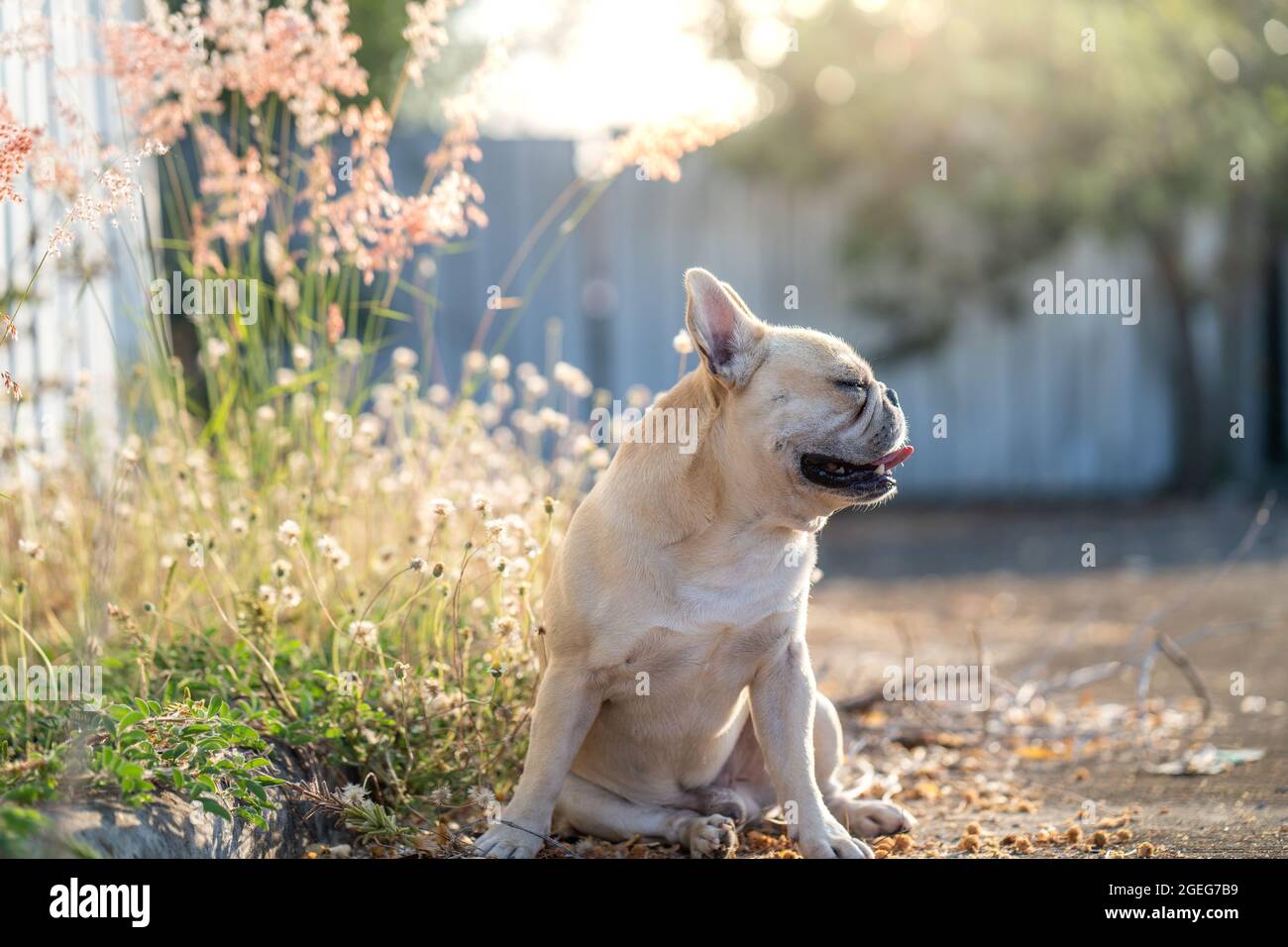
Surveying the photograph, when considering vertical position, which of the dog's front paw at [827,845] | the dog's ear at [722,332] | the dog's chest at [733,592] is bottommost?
the dog's front paw at [827,845]

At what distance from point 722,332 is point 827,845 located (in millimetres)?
1125

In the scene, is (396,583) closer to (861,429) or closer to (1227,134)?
(861,429)

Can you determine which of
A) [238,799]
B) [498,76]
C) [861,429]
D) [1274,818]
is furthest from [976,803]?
[498,76]

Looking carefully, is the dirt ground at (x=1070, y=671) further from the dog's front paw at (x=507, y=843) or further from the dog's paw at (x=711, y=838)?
the dog's front paw at (x=507, y=843)

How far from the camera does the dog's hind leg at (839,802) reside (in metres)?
3.37

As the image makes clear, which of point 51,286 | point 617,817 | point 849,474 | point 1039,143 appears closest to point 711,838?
point 617,817

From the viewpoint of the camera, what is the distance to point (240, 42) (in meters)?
3.79

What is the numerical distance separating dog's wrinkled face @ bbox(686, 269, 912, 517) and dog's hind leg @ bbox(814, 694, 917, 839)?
619 millimetres

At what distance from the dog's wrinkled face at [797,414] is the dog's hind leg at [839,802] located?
2.03 ft

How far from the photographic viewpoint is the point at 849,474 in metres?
2.98

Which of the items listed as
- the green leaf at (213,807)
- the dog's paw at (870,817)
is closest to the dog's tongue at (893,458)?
the dog's paw at (870,817)

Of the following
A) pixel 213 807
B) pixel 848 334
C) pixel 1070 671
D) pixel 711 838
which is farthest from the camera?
pixel 848 334

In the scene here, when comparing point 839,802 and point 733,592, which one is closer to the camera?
point 733,592

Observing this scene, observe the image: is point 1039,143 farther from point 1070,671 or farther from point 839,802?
point 839,802
